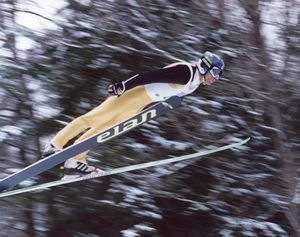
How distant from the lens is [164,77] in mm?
3996

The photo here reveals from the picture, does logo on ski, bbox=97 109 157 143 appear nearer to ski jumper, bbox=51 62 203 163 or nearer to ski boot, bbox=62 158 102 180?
ski jumper, bbox=51 62 203 163

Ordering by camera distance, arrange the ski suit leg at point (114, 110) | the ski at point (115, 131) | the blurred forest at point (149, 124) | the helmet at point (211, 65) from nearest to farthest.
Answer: the helmet at point (211, 65), the ski suit leg at point (114, 110), the ski at point (115, 131), the blurred forest at point (149, 124)

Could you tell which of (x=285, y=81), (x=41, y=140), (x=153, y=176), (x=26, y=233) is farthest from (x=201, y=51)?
(x=26, y=233)

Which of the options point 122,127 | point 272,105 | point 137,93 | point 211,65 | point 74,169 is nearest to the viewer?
point 211,65

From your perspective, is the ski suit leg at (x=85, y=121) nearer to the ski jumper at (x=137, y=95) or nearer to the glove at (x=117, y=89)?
the ski jumper at (x=137, y=95)

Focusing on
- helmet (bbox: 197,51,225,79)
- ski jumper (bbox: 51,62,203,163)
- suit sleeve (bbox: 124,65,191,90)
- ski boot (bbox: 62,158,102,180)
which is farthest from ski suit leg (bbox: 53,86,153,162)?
helmet (bbox: 197,51,225,79)

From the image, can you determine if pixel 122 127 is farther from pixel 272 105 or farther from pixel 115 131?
pixel 272 105

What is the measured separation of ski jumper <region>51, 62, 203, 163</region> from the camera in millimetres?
4004

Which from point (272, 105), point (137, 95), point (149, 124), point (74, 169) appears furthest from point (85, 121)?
point (149, 124)

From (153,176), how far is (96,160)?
0.66m

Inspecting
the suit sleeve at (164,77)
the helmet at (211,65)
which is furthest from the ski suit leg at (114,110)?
the helmet at (211,65)

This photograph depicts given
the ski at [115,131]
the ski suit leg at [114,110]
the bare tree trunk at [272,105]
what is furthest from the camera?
the bare tree trunk at [272,105]

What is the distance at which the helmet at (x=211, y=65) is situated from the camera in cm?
398

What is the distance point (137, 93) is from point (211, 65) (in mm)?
520
